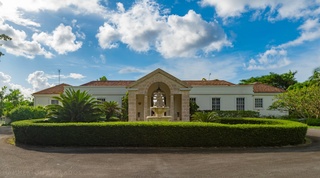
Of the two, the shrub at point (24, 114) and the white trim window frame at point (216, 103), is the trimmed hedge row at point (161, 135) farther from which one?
the white trim window frame at point (216, 103)

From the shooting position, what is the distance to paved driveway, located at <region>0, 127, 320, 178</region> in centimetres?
705

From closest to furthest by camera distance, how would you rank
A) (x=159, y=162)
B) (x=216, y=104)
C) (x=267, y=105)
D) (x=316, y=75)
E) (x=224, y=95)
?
1. (x=159, y=162)
2. (x=224, y=95)
3. (x=216, y=104)
4. (x=267, y=105)
5. (x=316, y=75)

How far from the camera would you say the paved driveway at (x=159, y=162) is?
7.05 meters

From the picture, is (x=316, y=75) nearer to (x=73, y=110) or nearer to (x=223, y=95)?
(x=223, y=95)

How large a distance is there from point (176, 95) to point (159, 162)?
1706cm

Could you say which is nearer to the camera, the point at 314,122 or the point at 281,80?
the point at 314,122

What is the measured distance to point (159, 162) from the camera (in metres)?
8.30

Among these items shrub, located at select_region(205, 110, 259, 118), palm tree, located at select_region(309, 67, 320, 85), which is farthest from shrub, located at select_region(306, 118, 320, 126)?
palm tree, located at select_region(309, 67, 320, 85)

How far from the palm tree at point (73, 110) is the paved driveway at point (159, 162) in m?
3.50

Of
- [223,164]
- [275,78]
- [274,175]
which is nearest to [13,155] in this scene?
[223,164]

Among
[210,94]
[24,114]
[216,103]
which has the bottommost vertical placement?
[24,114]

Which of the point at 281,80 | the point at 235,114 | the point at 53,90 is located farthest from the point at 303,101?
the point at 53,90

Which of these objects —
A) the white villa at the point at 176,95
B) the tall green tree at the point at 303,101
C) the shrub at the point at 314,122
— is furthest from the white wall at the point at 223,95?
the shrub at the point at 314,122

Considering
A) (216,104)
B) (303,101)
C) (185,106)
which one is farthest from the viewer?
(216,104)
